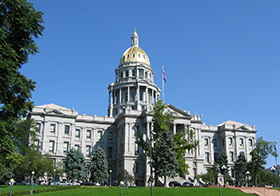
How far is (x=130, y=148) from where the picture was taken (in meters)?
69.6

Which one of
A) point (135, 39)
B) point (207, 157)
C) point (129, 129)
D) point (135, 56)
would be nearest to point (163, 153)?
point (129, 129)

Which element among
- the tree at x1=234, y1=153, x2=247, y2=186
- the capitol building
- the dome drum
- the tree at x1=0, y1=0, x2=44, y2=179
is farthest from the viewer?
the dome drum

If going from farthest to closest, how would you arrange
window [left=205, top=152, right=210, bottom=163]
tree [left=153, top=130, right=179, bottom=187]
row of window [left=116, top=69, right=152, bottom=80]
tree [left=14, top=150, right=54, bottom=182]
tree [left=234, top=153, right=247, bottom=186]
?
row of window [left=116, top=69, right=152, bottom=80] → window [left=205, top=152, right=210, bottom=163] → tree [left=234, top=153, right=247, bottom=186] → tree [left=14, top=150, right=54, bottom=182] → tree [left=153, top=130, right=179, bottom=187]

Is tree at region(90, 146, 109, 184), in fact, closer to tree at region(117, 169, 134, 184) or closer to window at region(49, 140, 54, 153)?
tree at region(117, 169, 134, 184)

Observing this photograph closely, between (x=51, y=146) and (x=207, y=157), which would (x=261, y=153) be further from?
(x=51, y=146)

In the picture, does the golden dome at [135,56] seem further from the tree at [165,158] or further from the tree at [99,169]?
the tree at [165,158]

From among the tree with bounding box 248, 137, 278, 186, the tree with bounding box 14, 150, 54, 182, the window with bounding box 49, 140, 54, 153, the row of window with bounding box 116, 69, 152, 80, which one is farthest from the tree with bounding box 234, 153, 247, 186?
the tree with bounding box 14, 150, 54, 182

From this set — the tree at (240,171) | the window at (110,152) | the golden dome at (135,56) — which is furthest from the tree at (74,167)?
the golden dome at (135,56)

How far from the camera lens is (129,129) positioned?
71188 mm

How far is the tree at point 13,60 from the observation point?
16438 millimetres

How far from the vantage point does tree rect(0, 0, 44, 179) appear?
1644 centimetres

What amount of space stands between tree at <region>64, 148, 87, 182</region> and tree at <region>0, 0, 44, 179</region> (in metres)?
43.2

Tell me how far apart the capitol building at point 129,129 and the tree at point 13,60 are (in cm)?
4140

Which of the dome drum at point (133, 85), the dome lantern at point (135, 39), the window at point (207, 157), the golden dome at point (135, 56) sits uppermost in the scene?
the dome lantern at point (135, 39)
